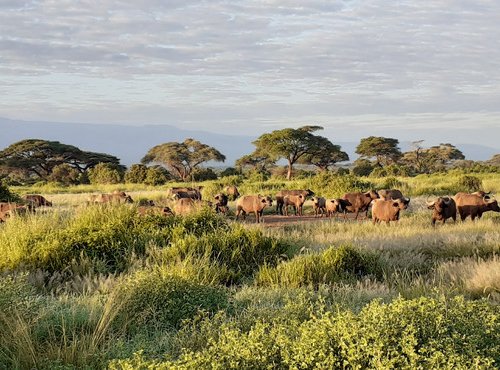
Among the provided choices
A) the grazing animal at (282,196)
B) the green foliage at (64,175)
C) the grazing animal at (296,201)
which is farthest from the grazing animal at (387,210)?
the green foliage at (64,175)

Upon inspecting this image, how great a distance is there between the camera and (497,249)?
973 cm

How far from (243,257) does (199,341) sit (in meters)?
4.96

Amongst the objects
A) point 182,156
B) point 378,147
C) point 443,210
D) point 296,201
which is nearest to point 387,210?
point 443,210

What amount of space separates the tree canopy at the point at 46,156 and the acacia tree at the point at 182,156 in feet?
13.9

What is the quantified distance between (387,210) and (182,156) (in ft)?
138

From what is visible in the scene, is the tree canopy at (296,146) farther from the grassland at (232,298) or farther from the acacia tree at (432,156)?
the grassland at (232,298)

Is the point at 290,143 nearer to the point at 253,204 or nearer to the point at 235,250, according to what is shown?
the point at 253,204

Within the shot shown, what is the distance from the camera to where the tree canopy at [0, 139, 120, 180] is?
53094 mm

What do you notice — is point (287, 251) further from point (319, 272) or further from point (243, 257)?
point (319, 272)

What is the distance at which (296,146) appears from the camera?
5481cm

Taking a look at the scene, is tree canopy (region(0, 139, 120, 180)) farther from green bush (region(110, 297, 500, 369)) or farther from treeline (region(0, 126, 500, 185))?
green bush (region(110, 297, 500, 369))

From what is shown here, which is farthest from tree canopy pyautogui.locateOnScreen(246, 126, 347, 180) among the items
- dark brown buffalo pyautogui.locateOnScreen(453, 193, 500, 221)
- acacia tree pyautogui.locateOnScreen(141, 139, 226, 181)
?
dark brown buffalo pyautogui.locateOnScreen(453, 193, 500, 221)

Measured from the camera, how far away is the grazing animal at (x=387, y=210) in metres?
16.0

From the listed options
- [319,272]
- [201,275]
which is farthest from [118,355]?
[319,272]
